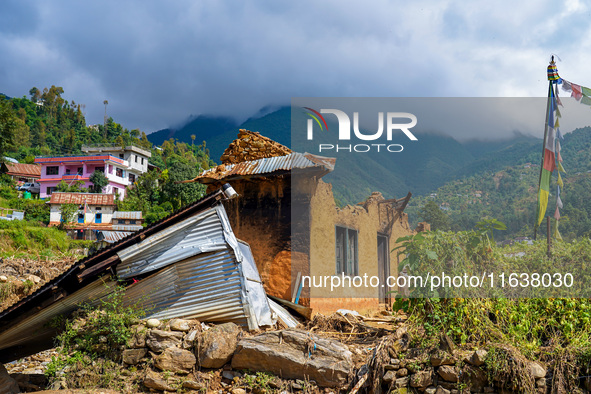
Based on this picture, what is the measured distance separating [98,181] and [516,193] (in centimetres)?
4675

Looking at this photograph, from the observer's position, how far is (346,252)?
31.8 feet

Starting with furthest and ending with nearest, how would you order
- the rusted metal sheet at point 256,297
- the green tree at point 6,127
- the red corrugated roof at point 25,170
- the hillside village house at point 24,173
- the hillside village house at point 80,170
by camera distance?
the hillside village house at point 24,173 < the red corrugated roof at point 25,170 < the hillside village house at point 80,170 < the green tree at point 6,127 < the rusted metal sheet at point 256,297

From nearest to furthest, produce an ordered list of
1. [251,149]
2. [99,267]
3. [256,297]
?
[99,267], [256,297], [251,149]

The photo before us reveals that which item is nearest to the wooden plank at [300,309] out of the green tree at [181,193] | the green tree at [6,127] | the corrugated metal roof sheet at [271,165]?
the corrugated metal roof sheet at [271,165]

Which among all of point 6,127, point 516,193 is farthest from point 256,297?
point 6,127

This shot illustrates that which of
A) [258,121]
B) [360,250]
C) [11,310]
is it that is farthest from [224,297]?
[258,121]

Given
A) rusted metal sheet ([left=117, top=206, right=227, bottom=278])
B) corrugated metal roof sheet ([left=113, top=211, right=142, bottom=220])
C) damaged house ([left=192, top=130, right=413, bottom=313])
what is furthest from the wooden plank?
corrugated metal roof sheet ([left=113, top=211, right=142, bottom=220])

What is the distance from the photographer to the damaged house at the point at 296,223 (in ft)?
29.5

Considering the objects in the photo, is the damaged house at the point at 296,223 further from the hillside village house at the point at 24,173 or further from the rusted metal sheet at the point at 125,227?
the hillside village house at the point at 24,173

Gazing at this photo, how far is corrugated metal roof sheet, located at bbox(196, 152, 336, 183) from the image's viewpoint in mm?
8648

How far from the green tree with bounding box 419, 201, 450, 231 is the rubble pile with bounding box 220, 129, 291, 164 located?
3.14 m

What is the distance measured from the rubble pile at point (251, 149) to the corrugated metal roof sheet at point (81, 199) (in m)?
35.6

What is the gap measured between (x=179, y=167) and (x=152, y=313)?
4518 cm

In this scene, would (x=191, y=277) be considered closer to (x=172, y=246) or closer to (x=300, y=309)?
(x=172, y=246)
